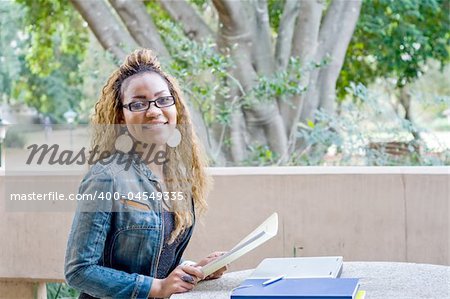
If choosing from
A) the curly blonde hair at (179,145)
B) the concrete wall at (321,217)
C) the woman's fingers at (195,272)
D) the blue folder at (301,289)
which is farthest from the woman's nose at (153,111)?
the concrete wall at (321,217)

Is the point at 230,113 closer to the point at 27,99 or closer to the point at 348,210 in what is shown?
the point at 348,210

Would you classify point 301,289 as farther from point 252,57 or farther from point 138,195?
point 252,57

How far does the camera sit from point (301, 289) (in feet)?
5.34

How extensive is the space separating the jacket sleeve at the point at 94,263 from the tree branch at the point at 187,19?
428cm

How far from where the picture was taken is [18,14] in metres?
10.6

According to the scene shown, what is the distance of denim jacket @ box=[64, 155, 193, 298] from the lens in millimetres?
1922

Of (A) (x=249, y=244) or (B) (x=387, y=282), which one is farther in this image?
(B) (x=387, y=282)

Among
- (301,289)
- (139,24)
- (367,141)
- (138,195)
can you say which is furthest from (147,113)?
(139,24)

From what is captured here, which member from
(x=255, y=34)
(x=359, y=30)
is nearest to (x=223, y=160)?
(x=255, y=34)

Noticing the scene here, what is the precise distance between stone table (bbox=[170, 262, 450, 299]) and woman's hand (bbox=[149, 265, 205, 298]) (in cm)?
2

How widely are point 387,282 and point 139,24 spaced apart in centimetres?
431

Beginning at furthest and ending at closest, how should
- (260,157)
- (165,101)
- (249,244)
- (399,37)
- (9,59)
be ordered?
(9,59) < (399,37) < (260,157) < (165,101) < (249,244)

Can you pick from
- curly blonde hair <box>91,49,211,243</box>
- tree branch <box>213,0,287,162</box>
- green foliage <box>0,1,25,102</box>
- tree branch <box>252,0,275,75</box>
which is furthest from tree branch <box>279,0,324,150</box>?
green foliage <box>0,1,25,102</box>

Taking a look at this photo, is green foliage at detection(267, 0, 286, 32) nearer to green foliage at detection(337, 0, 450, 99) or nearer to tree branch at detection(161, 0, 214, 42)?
green foliage at detection(337, 0, 450, 99)
